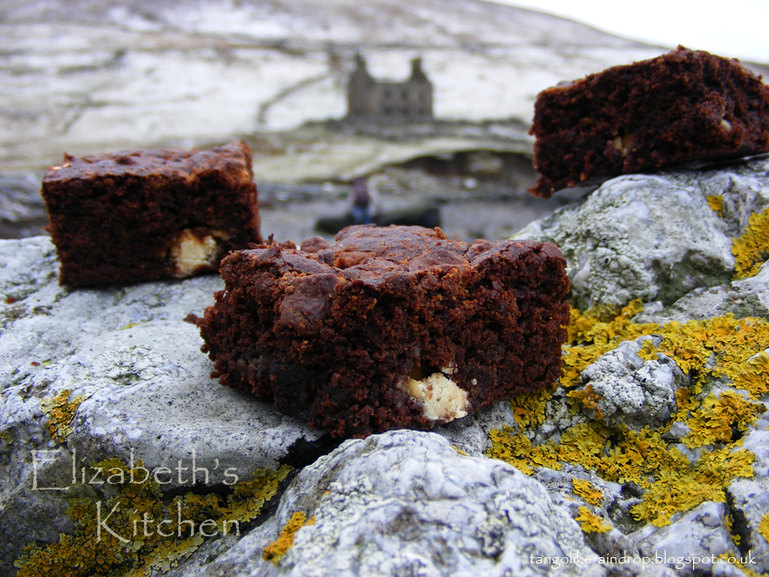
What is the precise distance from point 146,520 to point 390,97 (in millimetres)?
22953

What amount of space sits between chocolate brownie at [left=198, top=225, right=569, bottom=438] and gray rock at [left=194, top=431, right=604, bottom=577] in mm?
300

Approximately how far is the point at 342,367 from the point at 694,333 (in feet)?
6.18

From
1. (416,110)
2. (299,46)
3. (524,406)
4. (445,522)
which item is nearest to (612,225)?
(524,406)

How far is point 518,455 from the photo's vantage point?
257cm

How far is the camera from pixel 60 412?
8.30 feet

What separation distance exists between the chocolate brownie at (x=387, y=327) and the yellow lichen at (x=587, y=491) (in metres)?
0.51

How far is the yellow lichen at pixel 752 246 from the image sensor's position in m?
3.24

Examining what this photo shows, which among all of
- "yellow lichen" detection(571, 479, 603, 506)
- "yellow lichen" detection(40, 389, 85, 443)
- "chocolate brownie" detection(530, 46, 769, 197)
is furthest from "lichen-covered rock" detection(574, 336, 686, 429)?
"yellow lichen" detection(40, 389, 85, 443)

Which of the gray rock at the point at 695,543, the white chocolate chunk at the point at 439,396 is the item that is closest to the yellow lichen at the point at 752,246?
the gray rock at the point at 695,543

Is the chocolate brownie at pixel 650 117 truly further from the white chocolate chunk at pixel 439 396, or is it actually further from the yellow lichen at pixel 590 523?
the yellow lichen at pixel 590 523

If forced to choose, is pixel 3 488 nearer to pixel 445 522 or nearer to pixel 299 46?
pixel 445 522

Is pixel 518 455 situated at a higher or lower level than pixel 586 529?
lower

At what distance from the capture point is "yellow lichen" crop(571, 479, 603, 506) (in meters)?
2.27

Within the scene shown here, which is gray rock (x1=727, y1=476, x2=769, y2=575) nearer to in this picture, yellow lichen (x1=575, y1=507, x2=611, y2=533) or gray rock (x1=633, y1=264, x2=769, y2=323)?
yellow lichen (x1=575, y1=507, x2=611, y2=533)
